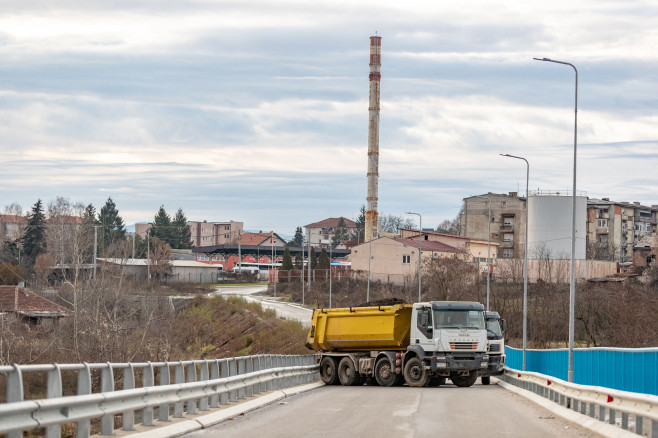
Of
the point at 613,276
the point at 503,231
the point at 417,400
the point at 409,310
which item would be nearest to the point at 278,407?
the point at 417,400

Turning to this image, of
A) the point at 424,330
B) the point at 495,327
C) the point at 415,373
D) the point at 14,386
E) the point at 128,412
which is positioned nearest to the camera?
the point at 14,386

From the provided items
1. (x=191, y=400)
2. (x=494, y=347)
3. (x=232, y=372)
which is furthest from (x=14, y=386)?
(x=494, y=347)

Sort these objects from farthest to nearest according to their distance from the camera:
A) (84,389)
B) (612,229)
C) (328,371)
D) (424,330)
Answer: (612,229)
(328,371)
(424,330)
(84,389)

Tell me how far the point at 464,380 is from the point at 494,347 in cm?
496

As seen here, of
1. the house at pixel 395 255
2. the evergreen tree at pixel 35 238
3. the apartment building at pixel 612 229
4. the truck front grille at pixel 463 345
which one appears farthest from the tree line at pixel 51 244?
the apartment building at pixel 612 229

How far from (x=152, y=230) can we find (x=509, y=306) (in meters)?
123

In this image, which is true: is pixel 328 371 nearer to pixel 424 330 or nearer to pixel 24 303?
pixel 424 330

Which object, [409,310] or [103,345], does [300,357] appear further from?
[103,345]

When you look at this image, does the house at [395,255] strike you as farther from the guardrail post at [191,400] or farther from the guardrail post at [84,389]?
the guardrail post at [84,389]

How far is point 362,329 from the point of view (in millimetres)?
34969

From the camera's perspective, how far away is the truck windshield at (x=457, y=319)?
32625mm

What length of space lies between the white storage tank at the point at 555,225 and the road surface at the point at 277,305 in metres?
32.9

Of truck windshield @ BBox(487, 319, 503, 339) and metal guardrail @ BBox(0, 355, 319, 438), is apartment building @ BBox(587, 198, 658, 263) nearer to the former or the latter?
truck windshield @ BBox(487, 319, 503, 339)

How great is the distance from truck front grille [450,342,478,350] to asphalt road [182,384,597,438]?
8.30 m
